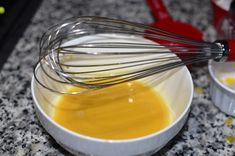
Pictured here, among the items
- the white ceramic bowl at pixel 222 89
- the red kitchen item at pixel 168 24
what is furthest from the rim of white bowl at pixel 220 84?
the red kitchen item at pixel 168 24

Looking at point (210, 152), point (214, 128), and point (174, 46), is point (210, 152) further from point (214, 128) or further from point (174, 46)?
point (174, 46)

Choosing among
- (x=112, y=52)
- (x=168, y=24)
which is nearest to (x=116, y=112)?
(x=112, y=52)

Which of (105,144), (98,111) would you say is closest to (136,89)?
(98,111)

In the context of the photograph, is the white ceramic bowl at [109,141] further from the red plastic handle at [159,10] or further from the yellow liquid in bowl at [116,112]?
the red plastic handle at [159,10]

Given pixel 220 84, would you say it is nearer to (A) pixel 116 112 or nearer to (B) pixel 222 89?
(B) pixel 222 89

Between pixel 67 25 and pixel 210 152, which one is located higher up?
pixel 67 25

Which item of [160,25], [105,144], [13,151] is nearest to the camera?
[105,144]
